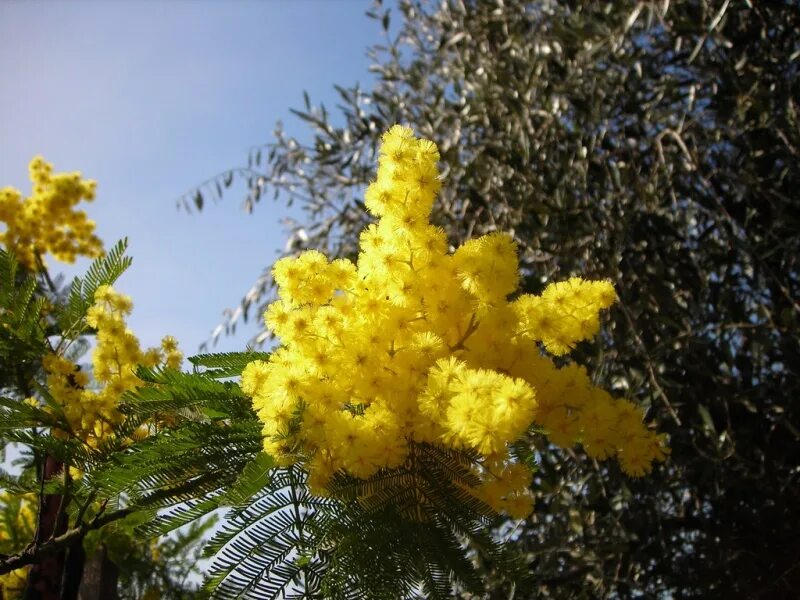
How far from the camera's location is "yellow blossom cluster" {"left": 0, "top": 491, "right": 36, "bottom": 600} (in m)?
2.27

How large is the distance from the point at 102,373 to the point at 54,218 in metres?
3.11

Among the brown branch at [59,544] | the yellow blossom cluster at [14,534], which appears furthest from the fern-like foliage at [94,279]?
the yellow blossom cluster at [14,534]

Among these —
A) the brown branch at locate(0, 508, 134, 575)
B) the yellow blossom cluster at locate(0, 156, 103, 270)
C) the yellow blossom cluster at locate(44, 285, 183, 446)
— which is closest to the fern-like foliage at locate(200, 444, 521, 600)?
the brown branch at locate(0, 508, 134, 575)

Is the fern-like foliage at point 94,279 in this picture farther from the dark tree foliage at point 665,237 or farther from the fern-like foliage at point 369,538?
the dark tree foliage at point 665,237

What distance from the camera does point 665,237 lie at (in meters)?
2.62

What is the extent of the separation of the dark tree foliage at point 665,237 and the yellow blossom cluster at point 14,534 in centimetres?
146

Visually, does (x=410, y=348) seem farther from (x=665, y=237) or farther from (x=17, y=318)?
(x=665, y=237)

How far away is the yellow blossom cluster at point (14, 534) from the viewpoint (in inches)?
89.3

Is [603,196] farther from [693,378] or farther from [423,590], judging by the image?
[423,590]

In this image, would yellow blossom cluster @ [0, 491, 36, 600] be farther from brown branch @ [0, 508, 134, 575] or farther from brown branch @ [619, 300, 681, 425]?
brown branch @ [619, 300, 681, 425]

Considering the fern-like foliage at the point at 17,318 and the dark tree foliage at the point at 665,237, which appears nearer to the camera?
the fern-like foliage at the point at 17,318

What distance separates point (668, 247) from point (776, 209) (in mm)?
352

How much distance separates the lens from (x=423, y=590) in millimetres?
962

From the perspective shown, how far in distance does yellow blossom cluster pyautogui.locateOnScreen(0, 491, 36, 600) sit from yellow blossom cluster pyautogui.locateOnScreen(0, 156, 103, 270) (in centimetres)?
181
